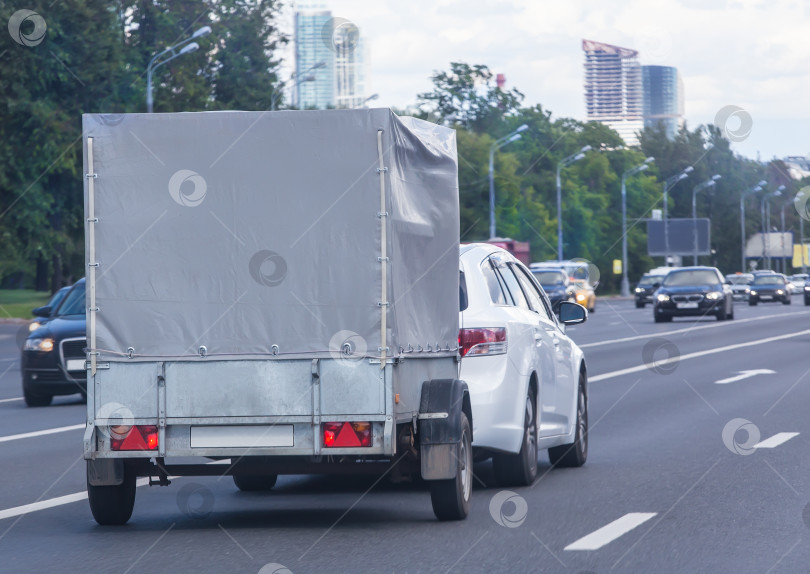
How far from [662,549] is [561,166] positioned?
97167 mm

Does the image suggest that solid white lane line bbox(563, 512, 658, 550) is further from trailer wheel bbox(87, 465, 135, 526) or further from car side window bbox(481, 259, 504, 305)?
trailer wheel bbox(87, 465, 135, 526)

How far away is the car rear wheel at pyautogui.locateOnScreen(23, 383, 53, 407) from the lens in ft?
61.8

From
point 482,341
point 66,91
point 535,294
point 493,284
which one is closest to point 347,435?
point 482,341

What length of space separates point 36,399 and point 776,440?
30.5ft

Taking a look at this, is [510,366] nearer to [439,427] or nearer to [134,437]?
[439,427]

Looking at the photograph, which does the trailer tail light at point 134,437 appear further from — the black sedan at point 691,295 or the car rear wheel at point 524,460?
the black sedan at point 691,295

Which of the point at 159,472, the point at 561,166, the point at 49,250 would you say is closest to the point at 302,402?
the point at 159,472

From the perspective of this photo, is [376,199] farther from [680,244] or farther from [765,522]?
[680,244]

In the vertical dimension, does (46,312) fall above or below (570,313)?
below

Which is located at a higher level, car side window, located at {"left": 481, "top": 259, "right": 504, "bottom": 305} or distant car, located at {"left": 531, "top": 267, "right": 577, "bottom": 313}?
car side window, located at {"left": 481, "top": 259, "right": 504, "bottom": 305}

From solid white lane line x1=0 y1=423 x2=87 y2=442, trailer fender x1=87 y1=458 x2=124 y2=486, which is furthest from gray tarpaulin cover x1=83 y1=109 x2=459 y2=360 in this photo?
solid white lane line x1=0 y1=423 x2=87 y2=442

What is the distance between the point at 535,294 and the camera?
37.8 feet

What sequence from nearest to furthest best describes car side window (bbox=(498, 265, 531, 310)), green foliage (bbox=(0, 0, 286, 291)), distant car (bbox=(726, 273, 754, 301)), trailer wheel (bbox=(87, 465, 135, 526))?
trailer wheel (bbox=(87, 465, 135, 526)) < car side window (bbox=(498, 265, 531, 310)) < green foliage (bbox=(0, 0, 286, 291)) < distant car (bbox=(726, 273, 754, 301))

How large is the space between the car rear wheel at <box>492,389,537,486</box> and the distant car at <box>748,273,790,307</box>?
66.1 metres
